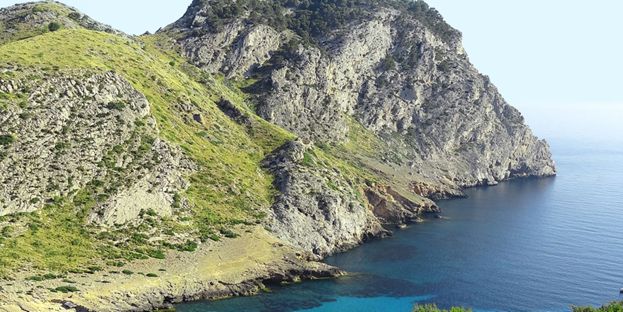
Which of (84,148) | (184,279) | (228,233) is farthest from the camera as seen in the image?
(228,233)

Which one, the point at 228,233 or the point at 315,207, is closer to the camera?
the point at 228,233

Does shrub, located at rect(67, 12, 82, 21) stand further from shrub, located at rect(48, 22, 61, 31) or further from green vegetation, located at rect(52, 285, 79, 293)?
green vegetation, located at rect(52, 285, 79, 293)

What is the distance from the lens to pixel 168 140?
132 meters

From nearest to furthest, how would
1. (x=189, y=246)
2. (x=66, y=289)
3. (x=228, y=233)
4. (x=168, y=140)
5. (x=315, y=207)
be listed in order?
(x=66, y=289) → (x=189, y=246) → (x=228, y=233) → (x=168, y=140) → (x=315, y=207)

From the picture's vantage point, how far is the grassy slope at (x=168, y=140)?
9650 centimetres

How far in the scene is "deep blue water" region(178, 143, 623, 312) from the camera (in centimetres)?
10281

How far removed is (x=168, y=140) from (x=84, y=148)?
2162 cm

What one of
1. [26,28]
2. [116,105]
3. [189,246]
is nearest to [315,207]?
[189,246]

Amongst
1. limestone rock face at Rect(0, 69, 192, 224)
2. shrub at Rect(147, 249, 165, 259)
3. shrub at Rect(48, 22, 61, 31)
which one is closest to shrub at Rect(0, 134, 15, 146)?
limestone rock face at Rect(0, 69, 192, 224)

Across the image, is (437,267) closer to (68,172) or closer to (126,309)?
(126,309)

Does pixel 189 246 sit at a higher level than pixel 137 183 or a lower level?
lower

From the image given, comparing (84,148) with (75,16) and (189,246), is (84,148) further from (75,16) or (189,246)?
(75,16)

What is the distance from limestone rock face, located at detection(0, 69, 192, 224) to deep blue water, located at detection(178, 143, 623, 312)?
31948 millimetres

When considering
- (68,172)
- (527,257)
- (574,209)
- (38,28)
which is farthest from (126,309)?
(574,209)
